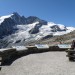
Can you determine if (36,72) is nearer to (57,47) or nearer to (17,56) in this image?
(17,56)

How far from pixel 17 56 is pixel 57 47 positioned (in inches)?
469

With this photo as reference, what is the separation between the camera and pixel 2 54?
23.4 meters

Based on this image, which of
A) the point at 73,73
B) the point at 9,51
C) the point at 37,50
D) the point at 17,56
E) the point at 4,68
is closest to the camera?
the point at 73,73

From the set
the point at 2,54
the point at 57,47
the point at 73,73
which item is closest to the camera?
the point at 73,73

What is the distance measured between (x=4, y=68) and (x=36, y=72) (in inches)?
145

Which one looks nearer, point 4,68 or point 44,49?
point 4,68

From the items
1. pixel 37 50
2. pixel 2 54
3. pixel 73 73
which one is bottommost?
pixel 73 73

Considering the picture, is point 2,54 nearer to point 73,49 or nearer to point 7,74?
point 7,74

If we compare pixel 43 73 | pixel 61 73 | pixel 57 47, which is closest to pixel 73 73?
pixel 61 73

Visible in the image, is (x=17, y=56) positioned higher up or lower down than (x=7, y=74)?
higher up

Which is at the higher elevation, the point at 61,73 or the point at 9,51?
the point at 9,51

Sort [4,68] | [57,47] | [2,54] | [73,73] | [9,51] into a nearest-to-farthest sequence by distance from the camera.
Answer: [73,73]
[4,68]
[2,54]
[9,51]
[57,47]

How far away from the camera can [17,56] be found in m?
30.2

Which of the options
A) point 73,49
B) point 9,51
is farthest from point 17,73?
point 73,49
